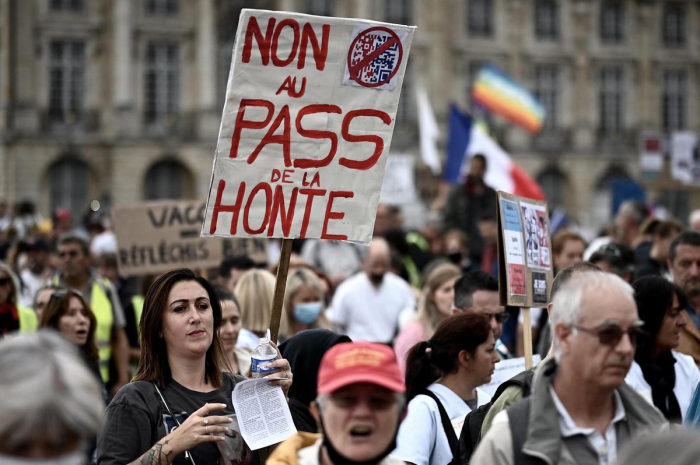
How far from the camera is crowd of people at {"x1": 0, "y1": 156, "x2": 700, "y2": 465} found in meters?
2.65

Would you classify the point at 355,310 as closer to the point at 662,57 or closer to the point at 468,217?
the point at 468,217

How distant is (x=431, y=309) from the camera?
7.74m

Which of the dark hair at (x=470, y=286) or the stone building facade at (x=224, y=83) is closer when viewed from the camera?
the dark hair at (x=470, y=286)

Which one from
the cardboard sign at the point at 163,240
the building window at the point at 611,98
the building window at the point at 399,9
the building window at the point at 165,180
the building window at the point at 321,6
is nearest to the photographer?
the cardboard sign at the point at 163,240

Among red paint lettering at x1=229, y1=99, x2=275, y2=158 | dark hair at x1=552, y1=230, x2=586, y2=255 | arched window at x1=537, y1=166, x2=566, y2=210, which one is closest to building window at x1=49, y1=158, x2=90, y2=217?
arched window at x1=537, y1=166, x2=566, y2=210

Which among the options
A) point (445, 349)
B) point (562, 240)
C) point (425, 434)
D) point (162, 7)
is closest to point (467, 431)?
point (425, 434)


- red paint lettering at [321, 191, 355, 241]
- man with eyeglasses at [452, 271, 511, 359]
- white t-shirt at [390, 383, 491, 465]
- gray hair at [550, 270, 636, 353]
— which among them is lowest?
white t-shirt at [390, 383, 491, 465]

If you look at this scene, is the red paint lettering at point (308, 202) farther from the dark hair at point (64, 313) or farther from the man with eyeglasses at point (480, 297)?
the dark hair at point (64, 313)

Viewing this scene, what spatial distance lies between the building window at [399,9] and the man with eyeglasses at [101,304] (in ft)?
121

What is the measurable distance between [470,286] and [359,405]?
3.19 meters

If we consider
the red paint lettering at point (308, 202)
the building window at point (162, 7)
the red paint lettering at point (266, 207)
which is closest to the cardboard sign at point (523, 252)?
the red paint lettering at point (308, 202)

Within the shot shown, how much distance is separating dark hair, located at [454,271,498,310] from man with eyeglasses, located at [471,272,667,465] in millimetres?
2829

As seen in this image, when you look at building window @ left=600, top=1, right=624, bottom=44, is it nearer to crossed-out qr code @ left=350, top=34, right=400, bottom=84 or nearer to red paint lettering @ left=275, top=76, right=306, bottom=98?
crossed-out qr code @ left=350, top=34, right=400, bottom=84

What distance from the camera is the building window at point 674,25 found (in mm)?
48812
